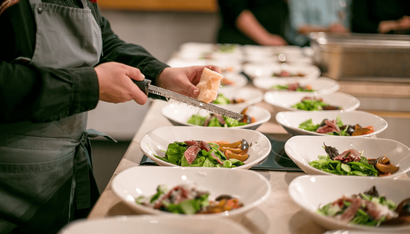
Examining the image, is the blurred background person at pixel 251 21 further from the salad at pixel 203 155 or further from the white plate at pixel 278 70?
the salad at pixel 203 155

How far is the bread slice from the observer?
1387 mm

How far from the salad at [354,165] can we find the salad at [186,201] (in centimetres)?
38

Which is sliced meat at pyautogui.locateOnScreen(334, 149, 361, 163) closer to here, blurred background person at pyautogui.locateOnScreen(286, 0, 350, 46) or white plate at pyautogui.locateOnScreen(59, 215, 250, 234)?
white plate at pyautogui.locateOnScreen(59, 215, 250, 234)

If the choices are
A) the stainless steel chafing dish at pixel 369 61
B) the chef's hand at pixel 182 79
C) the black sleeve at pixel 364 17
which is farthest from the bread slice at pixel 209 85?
the black sleeve at pixel 364 17

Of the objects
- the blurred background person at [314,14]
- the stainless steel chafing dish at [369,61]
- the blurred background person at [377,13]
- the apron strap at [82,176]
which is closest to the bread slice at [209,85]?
the apron strap at [82,176]

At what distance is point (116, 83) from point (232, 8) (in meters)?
3.06

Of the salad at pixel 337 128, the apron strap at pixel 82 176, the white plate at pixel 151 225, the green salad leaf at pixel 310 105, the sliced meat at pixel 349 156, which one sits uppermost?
the white plate at pixel 151 225

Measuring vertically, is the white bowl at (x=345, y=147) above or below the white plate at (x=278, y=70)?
above

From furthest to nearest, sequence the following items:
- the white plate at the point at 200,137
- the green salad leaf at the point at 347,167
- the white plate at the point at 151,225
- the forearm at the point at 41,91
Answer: the white plate at the point at 200,137 < the green salad leaf at the point at 347,167 < the forearm at the point at 41,91 < the white plate at the point at 151,225

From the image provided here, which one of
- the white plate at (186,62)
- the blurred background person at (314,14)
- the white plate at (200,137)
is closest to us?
the white plate at (200,137)

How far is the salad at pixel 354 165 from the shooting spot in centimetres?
114

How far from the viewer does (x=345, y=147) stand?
51.8 inches

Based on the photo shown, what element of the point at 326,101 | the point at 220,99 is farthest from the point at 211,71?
the point at 326,101

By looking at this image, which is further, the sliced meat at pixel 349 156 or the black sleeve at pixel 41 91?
the sliced meat at pixel 349 156
